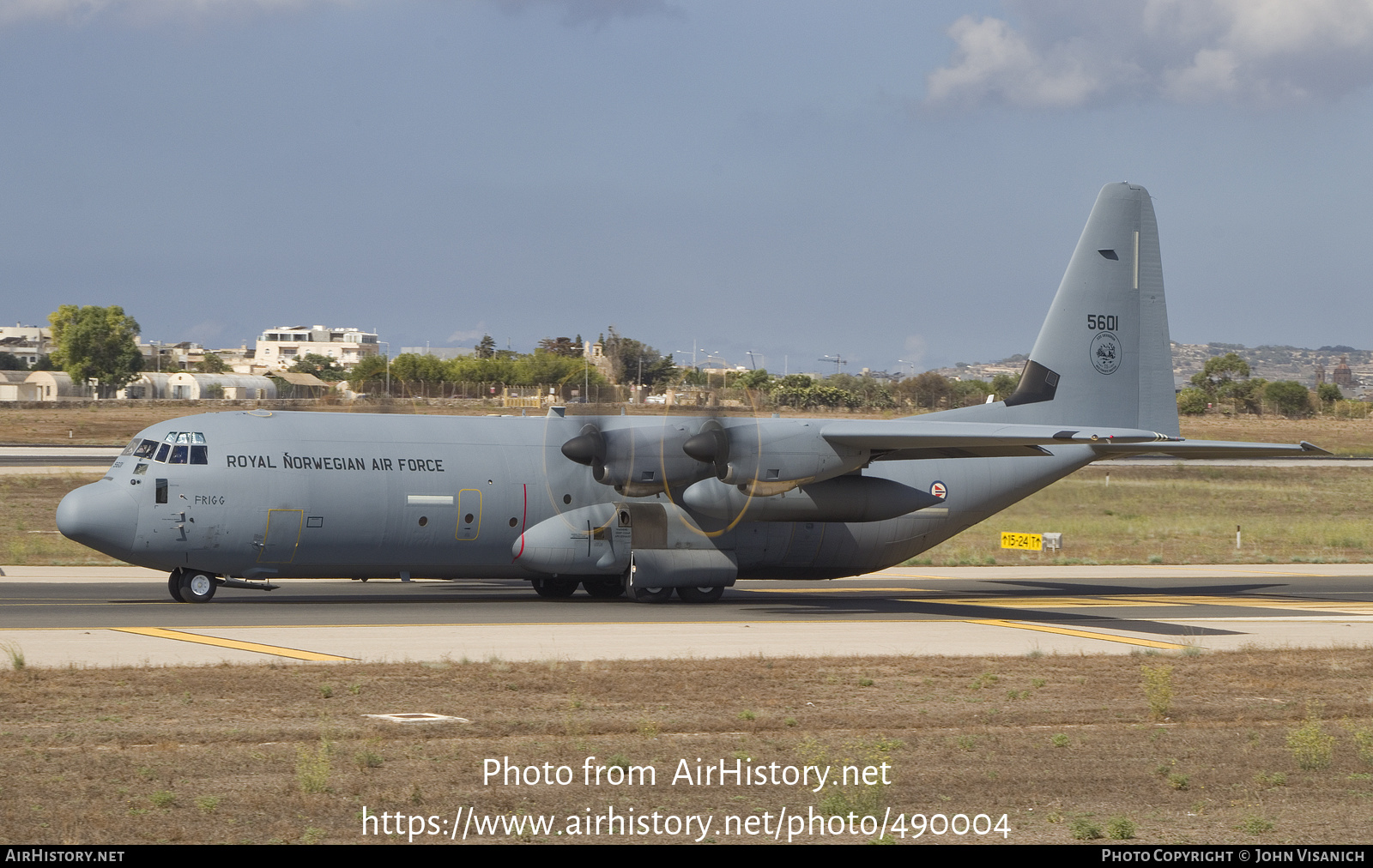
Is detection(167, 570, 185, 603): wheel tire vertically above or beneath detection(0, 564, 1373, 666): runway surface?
above

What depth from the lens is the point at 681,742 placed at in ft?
40.4

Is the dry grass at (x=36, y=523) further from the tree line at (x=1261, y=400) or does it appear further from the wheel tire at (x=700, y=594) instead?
the tree line at (x=1261, y=400)

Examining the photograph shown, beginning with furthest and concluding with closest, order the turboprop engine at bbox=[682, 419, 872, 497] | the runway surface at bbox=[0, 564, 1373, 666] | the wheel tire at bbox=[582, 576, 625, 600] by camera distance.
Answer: the wheel tire at bbox=[582, 576, 625, 600], the turboprop engine at bbox=[682, 419, 872, 497], the runway surface at bbox=[0, 564, 1373, 666]

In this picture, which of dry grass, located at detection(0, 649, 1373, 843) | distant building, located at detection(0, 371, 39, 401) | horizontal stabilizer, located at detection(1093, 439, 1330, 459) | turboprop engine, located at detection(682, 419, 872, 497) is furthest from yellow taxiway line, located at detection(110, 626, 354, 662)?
distant building, located at detection(0, 371, 39, 401)

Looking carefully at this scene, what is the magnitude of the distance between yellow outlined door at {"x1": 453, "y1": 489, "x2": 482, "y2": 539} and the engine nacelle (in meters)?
3.70

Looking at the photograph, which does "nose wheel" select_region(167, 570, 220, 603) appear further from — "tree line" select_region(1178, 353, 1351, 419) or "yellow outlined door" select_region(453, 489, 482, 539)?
"tree line" select_region(1178, 353, 1351, 419)

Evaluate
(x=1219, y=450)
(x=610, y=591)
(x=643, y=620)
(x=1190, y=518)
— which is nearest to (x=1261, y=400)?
(x=1190, y=518)

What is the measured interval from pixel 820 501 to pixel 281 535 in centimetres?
946

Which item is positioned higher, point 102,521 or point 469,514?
point 102,521

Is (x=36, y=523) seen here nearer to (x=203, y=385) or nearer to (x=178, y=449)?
(x=178, y=449)

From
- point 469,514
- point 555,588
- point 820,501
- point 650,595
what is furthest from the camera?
point 555,588

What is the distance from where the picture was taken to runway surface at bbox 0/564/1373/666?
18.2 meters
